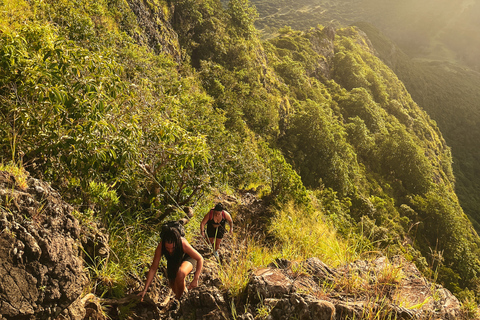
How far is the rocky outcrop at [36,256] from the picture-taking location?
219 cm

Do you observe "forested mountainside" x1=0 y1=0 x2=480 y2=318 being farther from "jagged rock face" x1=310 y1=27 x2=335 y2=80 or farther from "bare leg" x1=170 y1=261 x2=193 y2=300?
"bare leg" x1=170 y1=261 x2=193 y2=300

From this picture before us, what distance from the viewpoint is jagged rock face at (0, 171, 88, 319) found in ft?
7.18

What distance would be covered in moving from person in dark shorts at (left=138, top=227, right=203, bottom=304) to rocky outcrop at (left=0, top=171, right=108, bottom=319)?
0.79 m

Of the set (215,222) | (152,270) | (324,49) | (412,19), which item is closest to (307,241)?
(215,222)

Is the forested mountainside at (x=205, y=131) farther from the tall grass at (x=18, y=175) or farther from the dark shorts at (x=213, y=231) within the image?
the dark shorts at (x=213, y=231)

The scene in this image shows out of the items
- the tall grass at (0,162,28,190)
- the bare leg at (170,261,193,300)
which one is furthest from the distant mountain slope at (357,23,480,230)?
the tall grass at (0,162,28,190)

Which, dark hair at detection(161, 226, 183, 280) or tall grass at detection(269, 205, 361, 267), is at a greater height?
dark hair at detection(161, 226, 183, 280)

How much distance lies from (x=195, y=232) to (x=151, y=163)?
1504 mm

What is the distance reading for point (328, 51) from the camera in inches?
1978

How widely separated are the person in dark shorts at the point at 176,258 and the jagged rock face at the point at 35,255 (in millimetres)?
817

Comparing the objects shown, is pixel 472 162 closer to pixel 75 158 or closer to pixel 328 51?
pixel 328 51

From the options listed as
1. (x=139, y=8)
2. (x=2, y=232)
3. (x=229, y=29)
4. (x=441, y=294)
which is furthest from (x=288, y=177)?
(x=229, y=29)

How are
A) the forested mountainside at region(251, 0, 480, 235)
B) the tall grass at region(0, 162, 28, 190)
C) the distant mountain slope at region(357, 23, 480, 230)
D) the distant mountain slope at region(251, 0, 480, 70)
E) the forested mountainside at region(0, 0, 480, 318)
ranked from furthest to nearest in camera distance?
1. the distant mountain slope at region(251, 0, 480, 70)
2. the forested mountainside at region(251, 0, 480, 235)
3. the distant mountain slope at region(357, 23, 480, 230)
4. the forested mountainside at region(0, 0, 480, 318)
5. the tall grass at region(0, 162, 28, 190)

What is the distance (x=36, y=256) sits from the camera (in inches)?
93.4
